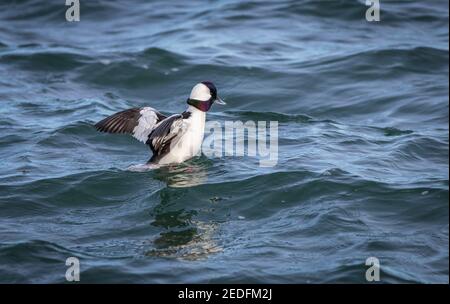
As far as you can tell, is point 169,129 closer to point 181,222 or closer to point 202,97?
point 202,97

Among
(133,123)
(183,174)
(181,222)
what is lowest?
(181,222)

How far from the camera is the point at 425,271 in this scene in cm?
805

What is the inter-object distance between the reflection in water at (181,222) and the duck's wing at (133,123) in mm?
491

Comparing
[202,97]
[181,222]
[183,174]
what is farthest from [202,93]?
[181,222]

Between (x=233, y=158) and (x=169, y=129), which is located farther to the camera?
(x=233, y=158)

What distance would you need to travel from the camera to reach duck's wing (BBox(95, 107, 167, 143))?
415 inches

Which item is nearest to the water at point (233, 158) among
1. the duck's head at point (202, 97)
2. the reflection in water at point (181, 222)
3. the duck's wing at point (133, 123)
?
the reflection in water at point (181, 222)

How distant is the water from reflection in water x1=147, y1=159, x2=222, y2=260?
2cm

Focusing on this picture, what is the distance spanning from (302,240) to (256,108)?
16.5 ft

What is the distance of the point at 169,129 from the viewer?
10367mm

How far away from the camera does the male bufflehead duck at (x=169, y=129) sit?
10461 millimetres

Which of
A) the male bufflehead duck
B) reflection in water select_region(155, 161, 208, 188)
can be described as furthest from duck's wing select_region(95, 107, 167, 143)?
reflection in water select_region(155, 161, 208, 188)

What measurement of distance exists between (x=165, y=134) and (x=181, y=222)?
1490 millimetres

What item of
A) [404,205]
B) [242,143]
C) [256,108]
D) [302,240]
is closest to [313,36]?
[256,108]
